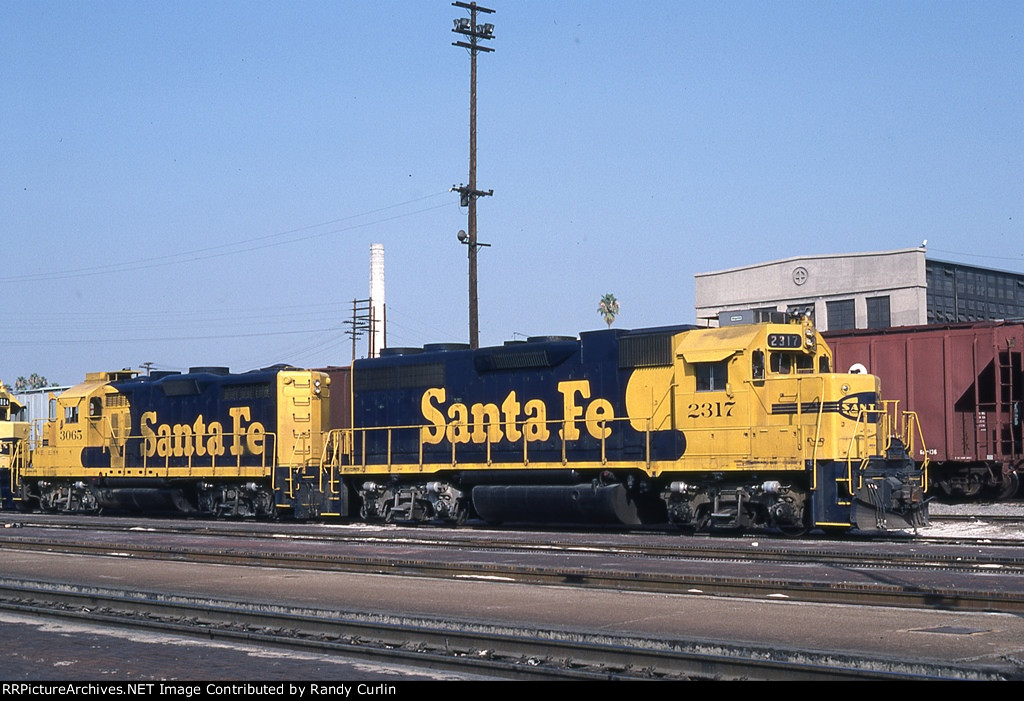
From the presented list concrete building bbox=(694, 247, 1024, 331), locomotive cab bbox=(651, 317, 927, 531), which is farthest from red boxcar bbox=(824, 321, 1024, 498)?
concrete building bbox=(694, 247, 1024, 331)

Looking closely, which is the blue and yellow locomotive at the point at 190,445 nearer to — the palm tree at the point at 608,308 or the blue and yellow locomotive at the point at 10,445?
the blue and yellow locomotive at the point at 10,445

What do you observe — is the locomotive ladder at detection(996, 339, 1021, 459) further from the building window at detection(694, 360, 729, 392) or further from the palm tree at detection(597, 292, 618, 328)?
the palm tree at detection(597, 292, 618, 328)

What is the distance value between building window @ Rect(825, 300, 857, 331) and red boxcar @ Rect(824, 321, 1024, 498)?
94.3 feet

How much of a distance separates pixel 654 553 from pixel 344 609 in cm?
682

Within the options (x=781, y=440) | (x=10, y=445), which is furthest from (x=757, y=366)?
(x=10, y=445)

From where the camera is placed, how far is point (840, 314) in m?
55.5

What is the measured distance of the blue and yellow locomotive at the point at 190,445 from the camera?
27172 millimetres

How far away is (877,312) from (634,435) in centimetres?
3534

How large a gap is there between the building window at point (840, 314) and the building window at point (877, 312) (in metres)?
0.78

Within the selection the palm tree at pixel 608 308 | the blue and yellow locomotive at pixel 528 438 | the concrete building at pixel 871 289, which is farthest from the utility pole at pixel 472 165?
the palm tree at pixel 608 308

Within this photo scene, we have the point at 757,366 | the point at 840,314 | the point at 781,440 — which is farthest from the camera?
the point at 840,314

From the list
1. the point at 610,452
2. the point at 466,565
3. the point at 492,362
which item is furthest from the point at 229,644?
the point at 492,362

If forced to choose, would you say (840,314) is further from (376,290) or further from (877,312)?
(376,290)
